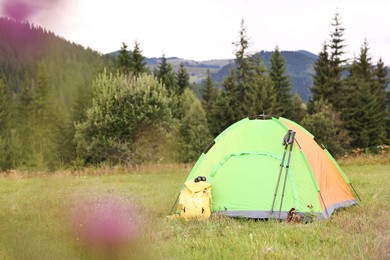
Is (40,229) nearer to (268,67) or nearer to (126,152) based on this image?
(126,152)

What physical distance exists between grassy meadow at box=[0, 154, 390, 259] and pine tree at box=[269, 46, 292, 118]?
146ft

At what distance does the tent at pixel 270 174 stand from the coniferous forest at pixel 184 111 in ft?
74.5

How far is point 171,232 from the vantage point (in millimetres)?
6320

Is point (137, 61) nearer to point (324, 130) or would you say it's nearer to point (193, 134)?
point (193, 134)

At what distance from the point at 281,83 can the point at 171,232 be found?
175 feet

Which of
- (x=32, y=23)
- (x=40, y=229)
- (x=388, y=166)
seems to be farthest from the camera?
(x=388, y=166)

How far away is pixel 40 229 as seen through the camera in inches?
255

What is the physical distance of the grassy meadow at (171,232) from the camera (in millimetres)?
3214

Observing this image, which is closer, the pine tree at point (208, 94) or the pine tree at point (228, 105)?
the pine tree at point (228, 105)

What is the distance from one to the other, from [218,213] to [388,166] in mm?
11639

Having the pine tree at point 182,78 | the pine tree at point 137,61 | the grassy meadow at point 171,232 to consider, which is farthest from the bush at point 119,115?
the pine tree at point 182,78

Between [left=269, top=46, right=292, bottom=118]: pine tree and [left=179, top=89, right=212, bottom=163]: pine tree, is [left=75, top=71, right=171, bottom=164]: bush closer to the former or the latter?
[left=179, top=89, right=212, bottom=163]: pine tree

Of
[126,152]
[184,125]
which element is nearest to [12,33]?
[126,152]

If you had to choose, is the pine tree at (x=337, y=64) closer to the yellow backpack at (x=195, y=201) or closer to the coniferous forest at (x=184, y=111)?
the coniferous forest at (x=184, y=111)
